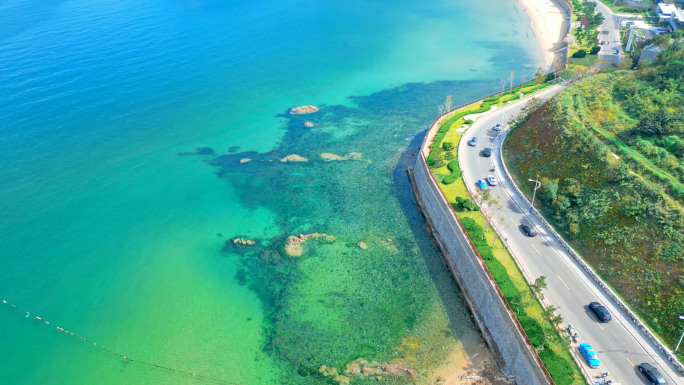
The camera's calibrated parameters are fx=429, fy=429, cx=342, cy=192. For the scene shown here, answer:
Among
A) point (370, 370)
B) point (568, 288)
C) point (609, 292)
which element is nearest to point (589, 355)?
point (568, 288)

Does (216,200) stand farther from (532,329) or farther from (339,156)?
(532,329)

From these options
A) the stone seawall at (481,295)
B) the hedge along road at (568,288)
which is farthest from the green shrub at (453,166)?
the stone seawall at (481,295)

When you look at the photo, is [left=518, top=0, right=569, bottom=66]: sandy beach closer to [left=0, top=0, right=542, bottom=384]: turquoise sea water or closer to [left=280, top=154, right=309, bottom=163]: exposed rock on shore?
[left=0, top=0, right=542, bottom=384]: turquoise sea water

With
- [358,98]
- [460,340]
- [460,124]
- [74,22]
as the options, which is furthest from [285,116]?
[74,22]

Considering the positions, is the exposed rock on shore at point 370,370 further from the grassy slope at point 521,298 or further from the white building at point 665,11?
the white building at point 665,11

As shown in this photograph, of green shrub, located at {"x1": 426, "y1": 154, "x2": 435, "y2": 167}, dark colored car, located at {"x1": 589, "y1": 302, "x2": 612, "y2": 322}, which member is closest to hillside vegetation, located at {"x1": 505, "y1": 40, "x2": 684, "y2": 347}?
dark colored car, located at {"x1": 589, "y1": 302, "x2": 612, "y2": 322}

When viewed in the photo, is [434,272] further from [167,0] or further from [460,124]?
[167,0]
